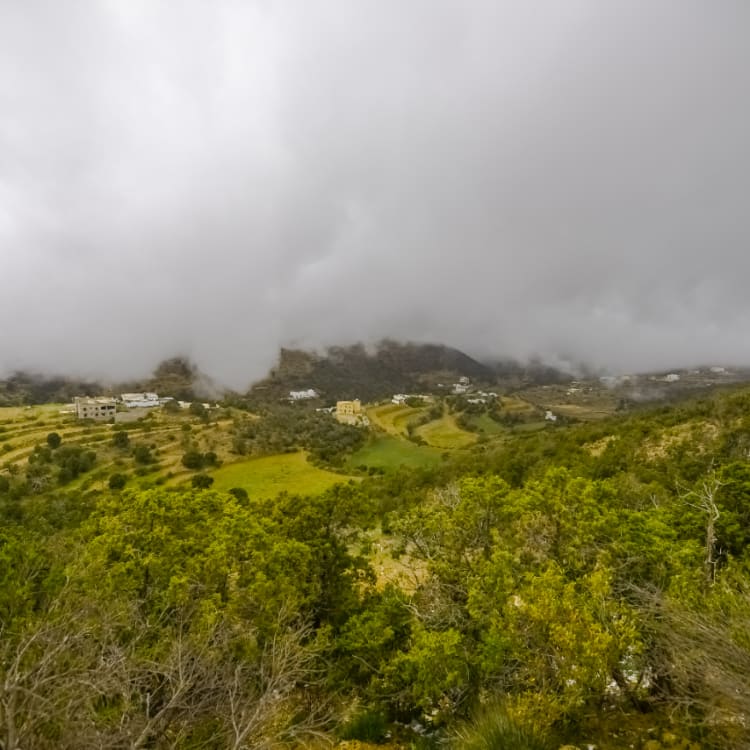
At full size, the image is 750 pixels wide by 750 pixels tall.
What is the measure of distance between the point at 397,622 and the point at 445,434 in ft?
351

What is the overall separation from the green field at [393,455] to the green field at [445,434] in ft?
28.8

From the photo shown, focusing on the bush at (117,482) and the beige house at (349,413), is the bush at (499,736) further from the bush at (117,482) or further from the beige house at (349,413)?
the beige house at (349,413)

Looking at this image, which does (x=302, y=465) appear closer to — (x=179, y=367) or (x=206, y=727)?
(x=206, y=727)

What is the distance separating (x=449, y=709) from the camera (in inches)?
436

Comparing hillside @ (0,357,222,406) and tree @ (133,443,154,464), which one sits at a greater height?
hillside @ (0,357,222,406)

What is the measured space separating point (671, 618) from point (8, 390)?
18703cm

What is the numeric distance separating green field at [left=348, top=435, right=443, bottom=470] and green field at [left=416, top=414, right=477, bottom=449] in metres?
8.77

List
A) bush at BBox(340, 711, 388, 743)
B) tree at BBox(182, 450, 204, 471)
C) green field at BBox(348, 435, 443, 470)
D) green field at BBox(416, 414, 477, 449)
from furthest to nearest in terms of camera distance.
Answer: green field at BBox(416, 414, 477, 449) < green field at BBox(348, 435, 443, 470) < tree at BBox(182, 450, 204, 471) < bush at BBox(340, 711, 388, 743)

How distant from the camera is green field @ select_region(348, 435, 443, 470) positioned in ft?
262

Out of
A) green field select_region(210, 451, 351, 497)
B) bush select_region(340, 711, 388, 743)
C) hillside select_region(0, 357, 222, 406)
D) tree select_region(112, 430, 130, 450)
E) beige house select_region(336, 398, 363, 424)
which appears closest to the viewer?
bush select_region(340, 711, 388, 743)

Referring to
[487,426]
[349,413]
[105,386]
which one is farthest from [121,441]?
[105,386]

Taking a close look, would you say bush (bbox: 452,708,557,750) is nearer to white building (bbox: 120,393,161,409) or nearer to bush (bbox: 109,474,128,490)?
bush (bbox: 109,474,128,490)

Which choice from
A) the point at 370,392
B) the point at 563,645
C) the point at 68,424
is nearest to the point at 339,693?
the point at 563,645

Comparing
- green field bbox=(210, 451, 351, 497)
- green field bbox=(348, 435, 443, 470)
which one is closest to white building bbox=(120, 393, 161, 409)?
green field bbox=(210, 451, 351, 497)
